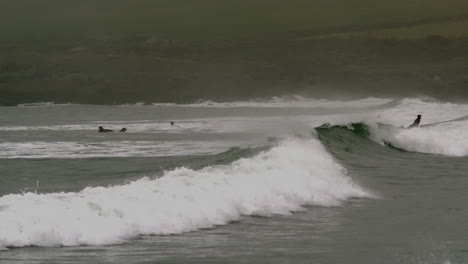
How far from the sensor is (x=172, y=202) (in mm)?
14812

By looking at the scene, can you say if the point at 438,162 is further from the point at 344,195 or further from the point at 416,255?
the point at 416,255

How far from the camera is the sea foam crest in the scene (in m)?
12.3

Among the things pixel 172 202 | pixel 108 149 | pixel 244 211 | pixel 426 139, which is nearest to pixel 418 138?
pixel 426 139

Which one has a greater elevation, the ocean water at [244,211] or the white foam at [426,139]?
the white foam at [426,139]

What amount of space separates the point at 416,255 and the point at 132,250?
13.4 feet

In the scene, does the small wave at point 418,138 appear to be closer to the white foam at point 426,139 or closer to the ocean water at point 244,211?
the white foam at point 426,139

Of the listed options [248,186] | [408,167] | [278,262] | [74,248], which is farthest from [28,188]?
[408,167]

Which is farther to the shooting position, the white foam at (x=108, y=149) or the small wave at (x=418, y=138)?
the small wave at (x=418, y=138)

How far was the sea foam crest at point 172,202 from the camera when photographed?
1227cm

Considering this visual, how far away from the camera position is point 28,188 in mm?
20766

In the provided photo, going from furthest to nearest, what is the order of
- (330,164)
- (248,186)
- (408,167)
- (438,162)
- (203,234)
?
(438,162)
(408,167)
(330,164)
(248,186)
(203,234)

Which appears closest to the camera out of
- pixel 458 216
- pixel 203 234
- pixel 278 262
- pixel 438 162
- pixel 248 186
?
pixel 278 262

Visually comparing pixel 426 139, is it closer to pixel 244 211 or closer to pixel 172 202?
pixel 244 211

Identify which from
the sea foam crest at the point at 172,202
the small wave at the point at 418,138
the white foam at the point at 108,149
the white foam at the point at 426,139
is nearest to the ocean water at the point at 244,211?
the sea foam crest at the point at 172,202
